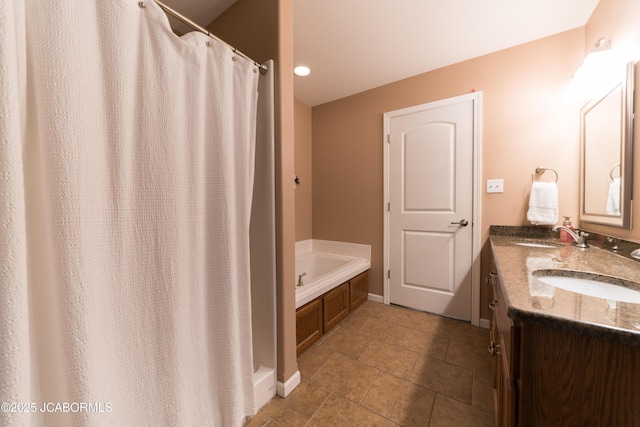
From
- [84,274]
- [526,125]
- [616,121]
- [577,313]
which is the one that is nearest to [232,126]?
[84,274]

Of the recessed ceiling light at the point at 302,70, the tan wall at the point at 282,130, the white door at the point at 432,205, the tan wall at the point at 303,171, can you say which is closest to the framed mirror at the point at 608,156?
the white door at the point at 432,205

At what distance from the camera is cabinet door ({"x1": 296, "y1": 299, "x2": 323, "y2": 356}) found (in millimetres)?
1639

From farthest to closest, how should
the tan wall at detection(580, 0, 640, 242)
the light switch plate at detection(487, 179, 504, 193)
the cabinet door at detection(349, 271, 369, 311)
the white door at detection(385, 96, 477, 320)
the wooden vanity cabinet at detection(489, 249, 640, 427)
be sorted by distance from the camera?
the cabinet door at detection(349, 271, 369, 311) → the white door at detection(385, 96, 477, 320) → the light switch plate at detection(487, 179, 504, 193) → the tan wall at detection(580, 0, 640, 242) → the wooden vanity cabinet at detection(489, 249, 640, 427)

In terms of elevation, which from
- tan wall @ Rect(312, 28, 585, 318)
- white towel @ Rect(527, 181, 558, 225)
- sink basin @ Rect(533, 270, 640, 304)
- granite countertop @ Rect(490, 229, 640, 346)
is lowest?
sink basin @ Rect(533, 270, 640, 304)

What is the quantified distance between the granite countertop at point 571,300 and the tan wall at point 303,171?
203cm

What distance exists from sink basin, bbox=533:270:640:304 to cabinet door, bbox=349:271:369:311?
59.8 inches

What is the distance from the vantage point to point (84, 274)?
63 centimetres

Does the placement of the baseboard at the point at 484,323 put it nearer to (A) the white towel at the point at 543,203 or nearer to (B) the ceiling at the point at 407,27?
(A) the white towel at the point at 543,203

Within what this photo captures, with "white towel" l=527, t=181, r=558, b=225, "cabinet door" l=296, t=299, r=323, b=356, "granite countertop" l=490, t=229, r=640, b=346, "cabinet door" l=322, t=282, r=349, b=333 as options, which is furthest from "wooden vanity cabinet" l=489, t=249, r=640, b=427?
"white towel" l=527, t=181, r=558, b=225

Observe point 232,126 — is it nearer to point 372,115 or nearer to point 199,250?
point 199,250

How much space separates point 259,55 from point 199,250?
3.70 ft

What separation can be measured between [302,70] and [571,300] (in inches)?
91.7

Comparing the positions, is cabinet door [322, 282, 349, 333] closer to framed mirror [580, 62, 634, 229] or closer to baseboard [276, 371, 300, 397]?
baseboard [276, 371, 300, 397]

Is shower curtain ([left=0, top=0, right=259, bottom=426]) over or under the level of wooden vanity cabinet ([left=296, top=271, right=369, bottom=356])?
over
